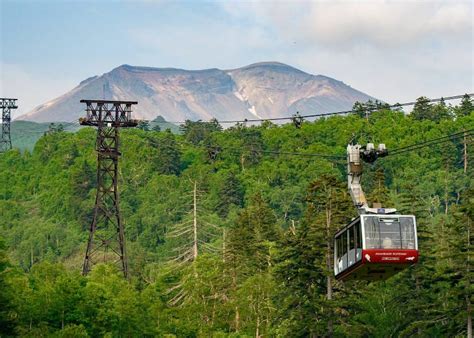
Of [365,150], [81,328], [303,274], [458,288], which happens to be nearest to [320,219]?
[303,274]

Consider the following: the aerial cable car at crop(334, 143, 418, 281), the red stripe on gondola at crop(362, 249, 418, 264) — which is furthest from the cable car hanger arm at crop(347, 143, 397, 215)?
the red stripe on gondola at crop(362, 249, 418, 264)

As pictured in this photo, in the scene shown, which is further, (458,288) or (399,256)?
(458,288)

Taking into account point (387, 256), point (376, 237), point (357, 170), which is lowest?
point (387, 256)

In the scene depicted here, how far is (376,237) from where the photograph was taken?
42.3m

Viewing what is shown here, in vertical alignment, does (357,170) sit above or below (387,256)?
above

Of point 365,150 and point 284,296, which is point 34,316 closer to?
point 284,296

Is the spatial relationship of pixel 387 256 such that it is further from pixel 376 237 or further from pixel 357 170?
pixel 357 170

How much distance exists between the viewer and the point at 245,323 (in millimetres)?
86125

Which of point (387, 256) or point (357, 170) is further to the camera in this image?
point (357, 170)

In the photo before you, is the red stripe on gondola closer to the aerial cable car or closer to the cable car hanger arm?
the aerial cable car

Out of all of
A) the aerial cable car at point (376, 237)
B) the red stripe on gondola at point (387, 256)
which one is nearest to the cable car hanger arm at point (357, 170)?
the aerial cable car at point (376, 237)

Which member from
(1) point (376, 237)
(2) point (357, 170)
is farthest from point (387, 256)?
(2) point (357, 170)

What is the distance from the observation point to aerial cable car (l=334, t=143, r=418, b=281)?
42219 mm

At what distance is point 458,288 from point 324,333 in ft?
37.1
